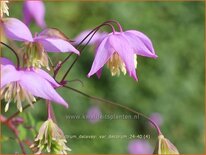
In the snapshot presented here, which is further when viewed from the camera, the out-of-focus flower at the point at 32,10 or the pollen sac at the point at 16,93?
the out-of-focus flower at the point at 32,10

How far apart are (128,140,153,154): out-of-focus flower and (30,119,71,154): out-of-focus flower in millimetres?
2691

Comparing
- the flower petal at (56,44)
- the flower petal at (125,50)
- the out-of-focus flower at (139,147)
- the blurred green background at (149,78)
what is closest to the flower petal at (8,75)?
the flower petal at (56,44)

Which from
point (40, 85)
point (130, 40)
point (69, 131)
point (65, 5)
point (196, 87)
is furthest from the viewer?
point (196, 87)

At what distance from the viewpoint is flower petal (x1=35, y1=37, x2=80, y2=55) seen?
4.14 feet

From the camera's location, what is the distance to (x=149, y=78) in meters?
4.16

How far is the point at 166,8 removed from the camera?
171 inches

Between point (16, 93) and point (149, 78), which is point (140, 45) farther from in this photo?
point (149, 78)

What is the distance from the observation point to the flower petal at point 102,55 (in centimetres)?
125

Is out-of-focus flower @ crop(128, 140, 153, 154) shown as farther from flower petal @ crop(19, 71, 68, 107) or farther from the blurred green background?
flower petal @ crop(19, 71, 68, 107)

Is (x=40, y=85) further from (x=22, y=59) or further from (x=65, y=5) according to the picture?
(x=65, y=5)

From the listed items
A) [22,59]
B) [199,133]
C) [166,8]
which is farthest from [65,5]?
[22,59]

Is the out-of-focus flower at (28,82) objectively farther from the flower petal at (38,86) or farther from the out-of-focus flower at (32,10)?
the out-of-focus flower at (32,10)

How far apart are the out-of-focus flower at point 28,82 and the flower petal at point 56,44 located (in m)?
0.07

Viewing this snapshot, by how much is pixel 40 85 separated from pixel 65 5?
298 centimetres
